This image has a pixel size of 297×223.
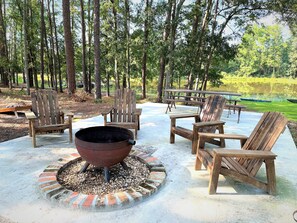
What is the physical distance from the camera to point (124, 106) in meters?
4.21

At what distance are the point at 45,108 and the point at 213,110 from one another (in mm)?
3030

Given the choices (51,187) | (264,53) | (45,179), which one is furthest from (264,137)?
(264,53)

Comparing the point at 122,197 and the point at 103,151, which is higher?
the point at 103,151

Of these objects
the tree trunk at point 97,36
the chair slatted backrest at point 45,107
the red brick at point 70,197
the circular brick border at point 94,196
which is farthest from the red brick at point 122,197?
the tree trunk at point 97,36

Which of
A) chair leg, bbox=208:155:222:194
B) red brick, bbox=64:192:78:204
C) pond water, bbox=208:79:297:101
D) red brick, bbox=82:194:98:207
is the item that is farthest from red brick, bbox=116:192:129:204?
pond water, bbox=208:79:297:101

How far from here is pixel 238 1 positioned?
8.21 metres

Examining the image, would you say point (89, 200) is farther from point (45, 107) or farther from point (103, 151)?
point (45, 107)

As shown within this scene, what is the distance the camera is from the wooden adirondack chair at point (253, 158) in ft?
6.73

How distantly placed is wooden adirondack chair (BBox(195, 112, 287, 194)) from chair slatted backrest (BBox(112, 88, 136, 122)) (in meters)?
2.02

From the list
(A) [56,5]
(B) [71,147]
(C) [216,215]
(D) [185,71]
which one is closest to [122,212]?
(C) [216,215]

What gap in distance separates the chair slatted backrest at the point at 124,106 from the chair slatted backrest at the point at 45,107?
1.11 metres

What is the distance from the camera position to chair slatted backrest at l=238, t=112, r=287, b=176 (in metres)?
2.17

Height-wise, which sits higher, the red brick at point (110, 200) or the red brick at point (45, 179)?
the red brick at point (45, 179)

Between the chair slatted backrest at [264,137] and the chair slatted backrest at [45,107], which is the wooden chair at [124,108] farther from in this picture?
the chair slatted backrest at [264,137]
